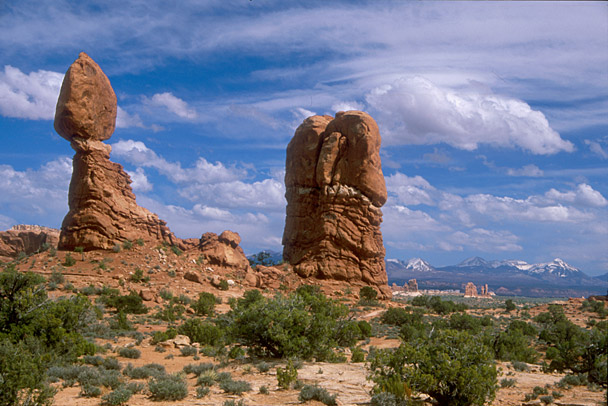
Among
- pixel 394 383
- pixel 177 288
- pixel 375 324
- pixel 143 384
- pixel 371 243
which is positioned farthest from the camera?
pixel 371 243

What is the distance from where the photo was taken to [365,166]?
40.8m

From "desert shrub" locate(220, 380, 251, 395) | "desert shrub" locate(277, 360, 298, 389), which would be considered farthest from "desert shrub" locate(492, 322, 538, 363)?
"desert shrub" locate(220, 380, 251, 395)

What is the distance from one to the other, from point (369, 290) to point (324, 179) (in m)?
9.89

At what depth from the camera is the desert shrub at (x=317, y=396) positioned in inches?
419

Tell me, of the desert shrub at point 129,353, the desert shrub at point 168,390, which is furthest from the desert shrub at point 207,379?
the desert shrub at point 129,353

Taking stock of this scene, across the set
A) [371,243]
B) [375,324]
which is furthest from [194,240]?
[375,324]

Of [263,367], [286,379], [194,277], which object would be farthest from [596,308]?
[286,379]

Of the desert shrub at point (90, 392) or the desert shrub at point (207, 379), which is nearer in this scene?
the desert shrub at point (90, 392)

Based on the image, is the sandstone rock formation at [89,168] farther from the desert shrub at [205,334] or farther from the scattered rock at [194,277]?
the desert shrub at [205,334]

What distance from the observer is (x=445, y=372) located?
405 inches

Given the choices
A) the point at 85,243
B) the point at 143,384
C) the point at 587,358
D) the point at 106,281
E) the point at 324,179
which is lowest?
the point at 143,384

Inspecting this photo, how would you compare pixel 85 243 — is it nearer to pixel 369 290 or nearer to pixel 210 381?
pixel 369 290

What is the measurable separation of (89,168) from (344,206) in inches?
781

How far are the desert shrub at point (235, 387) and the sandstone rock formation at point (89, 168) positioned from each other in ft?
86.0
